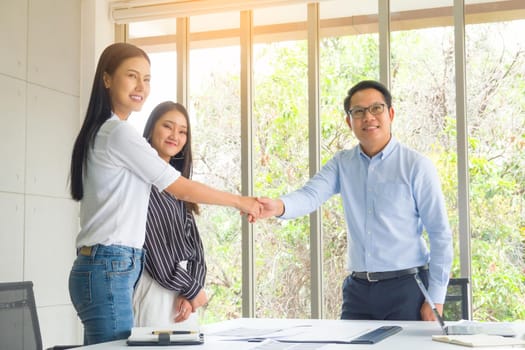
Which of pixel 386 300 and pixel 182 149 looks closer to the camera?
pixel 386 300

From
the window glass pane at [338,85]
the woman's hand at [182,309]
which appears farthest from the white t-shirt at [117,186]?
the window glass pane at [338,85]

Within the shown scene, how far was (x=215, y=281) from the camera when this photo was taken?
490cm

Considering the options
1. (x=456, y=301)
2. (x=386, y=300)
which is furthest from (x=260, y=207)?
(x=456, y=301)

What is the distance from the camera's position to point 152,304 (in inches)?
104

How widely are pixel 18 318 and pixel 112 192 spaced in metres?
0.83

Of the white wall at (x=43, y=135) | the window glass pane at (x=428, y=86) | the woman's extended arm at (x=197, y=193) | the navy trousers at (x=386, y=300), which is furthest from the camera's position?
the window glass pane at (x=428, y=86)

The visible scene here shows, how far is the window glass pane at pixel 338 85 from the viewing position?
4.63m

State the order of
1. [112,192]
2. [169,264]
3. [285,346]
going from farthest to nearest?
1. [169,264]
2. [112,192]
3. [285,346]

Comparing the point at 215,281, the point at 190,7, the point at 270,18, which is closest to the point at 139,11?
the point at 190,7

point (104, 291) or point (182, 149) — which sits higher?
point (182, 149)

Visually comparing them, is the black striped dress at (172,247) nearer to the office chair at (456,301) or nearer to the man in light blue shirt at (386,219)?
the man in light blue shirt at (386,219)

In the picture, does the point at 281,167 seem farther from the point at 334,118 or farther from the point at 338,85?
the point at 338,85

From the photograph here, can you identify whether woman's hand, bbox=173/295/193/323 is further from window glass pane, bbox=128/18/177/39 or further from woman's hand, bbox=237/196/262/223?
window glass pane, bbox=128/18/177/39

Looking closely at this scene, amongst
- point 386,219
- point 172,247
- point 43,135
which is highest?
point 43,135
